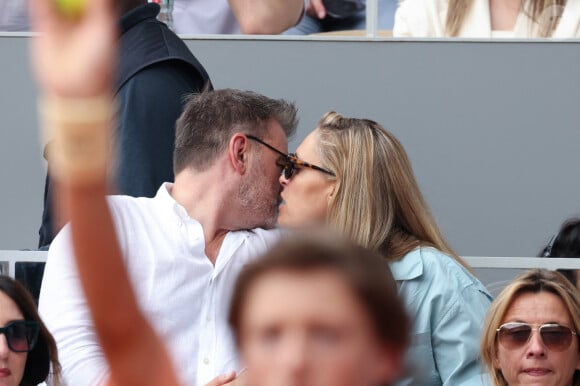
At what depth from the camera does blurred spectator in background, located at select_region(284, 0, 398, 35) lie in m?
5.95

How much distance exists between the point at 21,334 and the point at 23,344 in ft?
0.11

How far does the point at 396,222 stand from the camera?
3.85m

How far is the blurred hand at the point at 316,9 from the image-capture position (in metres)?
5.94

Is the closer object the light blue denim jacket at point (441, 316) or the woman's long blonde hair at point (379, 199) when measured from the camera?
the light blue denim jacket at point (441, 316)

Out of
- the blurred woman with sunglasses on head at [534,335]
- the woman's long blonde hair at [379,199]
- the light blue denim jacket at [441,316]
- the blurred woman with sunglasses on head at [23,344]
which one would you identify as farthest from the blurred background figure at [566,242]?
the blurred woman with sunglasses on head at [23,344]

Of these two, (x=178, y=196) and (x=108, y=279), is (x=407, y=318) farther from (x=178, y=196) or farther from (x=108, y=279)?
(x=178, y=196)

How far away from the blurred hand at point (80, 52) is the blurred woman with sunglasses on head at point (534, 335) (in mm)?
2623

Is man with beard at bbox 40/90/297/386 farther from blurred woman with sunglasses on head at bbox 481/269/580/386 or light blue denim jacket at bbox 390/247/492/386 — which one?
blurred woman with sunglasses on head at bbox 481/269/580/386

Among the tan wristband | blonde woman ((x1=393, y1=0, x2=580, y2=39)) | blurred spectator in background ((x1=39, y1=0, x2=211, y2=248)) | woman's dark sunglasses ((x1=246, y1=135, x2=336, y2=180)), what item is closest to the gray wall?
blonde woman ((x1=393, y1=0, x2=580, y2=39))

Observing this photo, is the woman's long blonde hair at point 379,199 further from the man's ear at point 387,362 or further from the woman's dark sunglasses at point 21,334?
the man's ear at point 387,362

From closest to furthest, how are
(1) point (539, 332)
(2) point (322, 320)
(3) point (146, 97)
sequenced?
(2) point (322, 320), (1) point (539, 332), (3) point (146, 97)

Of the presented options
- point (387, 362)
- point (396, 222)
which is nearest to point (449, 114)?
point (396, 222)

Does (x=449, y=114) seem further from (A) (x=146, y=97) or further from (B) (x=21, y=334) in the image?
(B) (x=21, y=334)

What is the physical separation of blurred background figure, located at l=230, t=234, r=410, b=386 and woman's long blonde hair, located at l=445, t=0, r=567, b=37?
14.1 ft
